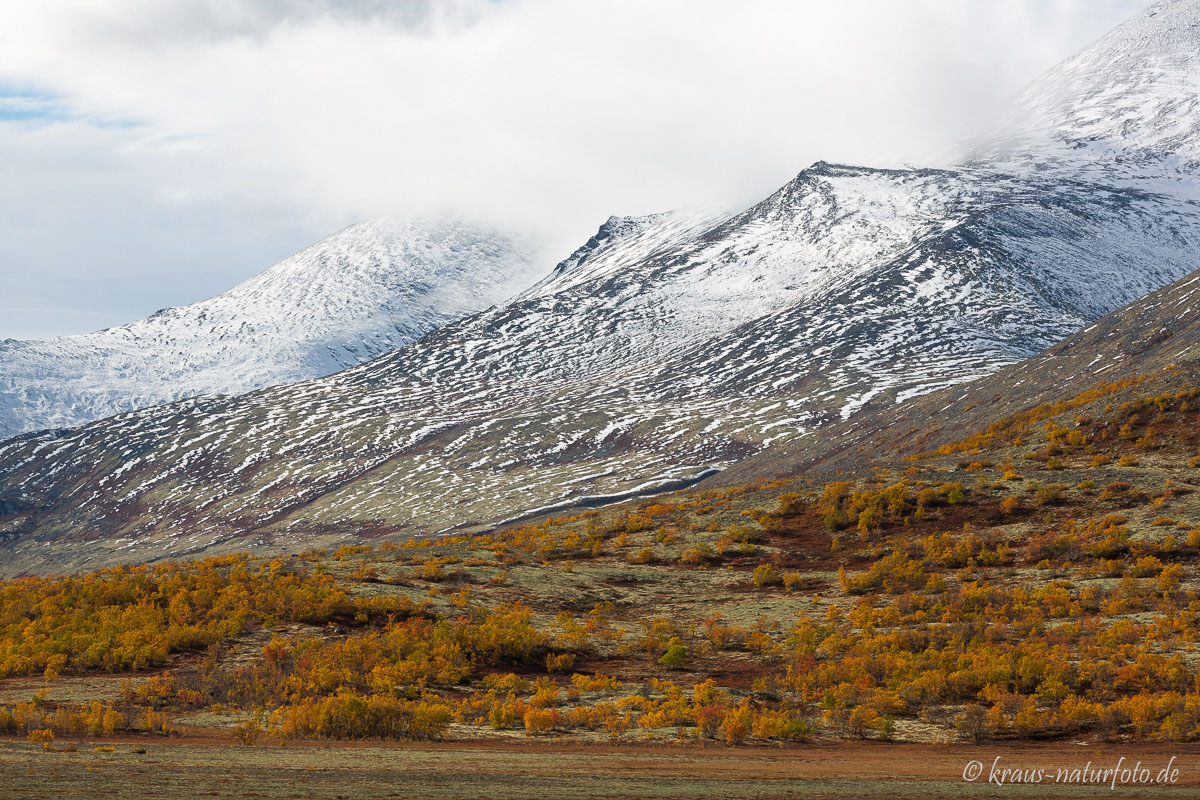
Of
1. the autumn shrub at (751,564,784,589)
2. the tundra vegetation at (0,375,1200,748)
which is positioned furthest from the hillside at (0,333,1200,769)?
the autumn shrub at (751,564,784,589)

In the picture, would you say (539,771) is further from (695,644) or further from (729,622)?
(729,622)

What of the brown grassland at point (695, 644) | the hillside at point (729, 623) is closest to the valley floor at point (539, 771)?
the brown grassland at point (695, 644)

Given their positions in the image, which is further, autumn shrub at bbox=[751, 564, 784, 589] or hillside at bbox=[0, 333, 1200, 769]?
autumn shrub at bbox=[751, 564, 784, 589]

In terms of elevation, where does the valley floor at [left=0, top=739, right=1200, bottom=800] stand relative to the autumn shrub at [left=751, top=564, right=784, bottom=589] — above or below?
above

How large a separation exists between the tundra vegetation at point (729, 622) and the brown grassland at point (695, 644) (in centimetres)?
12

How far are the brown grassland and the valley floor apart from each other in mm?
125

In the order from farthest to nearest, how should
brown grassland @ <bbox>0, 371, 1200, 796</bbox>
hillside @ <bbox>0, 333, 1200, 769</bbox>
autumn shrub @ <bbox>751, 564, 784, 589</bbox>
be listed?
autumn shrub @ <bbox>751, 564, 784, 589</bbox> → hillside @ <bbox>0, 333, 1200, 769</bbox> → brown grassland @ <bbox>0, 371, 1200, 796</bbox>

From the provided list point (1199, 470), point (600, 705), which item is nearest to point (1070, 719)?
point (600, 705)

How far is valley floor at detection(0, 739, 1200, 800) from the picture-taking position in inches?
566

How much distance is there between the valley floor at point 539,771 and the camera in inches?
566

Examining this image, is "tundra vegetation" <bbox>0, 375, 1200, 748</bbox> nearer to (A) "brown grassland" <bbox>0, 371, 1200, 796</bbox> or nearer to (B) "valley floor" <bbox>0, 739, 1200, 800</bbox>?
(A) "brown grassland" <bbox>0, 371, 1200, 796</bbox>

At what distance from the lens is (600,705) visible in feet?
84.1

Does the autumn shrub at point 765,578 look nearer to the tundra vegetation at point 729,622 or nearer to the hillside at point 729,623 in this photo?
the tundra vegetation at point 729,622

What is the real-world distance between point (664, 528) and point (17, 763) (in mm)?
39336
